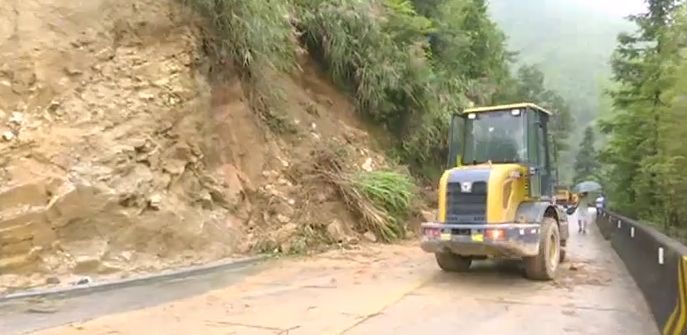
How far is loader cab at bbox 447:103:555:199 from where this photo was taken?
35.4ft

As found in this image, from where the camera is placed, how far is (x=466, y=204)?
1020cm

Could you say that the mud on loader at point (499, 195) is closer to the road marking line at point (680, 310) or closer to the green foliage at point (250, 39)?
the road marking line at point (680, 310)

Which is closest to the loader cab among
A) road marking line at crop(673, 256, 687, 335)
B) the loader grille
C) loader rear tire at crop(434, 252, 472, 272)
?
the loader grille

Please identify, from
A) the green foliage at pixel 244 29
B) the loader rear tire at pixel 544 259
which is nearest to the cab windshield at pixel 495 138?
the loader rear tire at pixel 544 259

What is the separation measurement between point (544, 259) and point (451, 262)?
1671 millimetres

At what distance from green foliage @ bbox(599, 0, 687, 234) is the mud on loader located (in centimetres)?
846

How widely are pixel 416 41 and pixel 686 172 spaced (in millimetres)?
8952

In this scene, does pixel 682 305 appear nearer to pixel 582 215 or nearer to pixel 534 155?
pixel 534 155

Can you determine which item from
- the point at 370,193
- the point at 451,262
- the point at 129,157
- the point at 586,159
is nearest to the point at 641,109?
the point at 370,193

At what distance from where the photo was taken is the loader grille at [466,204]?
10000 millimetres

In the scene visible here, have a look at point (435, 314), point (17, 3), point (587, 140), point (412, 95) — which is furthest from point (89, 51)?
point (587, 140)

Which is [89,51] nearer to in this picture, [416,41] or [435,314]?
[435,314]

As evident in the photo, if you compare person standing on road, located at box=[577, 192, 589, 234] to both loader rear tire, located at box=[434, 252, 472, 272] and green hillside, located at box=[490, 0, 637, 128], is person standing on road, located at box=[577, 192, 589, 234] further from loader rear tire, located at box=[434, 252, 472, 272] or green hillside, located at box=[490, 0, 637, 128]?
green hillside, located at box=[490, 0, 637, 128]

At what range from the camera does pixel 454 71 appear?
83.8 ft
